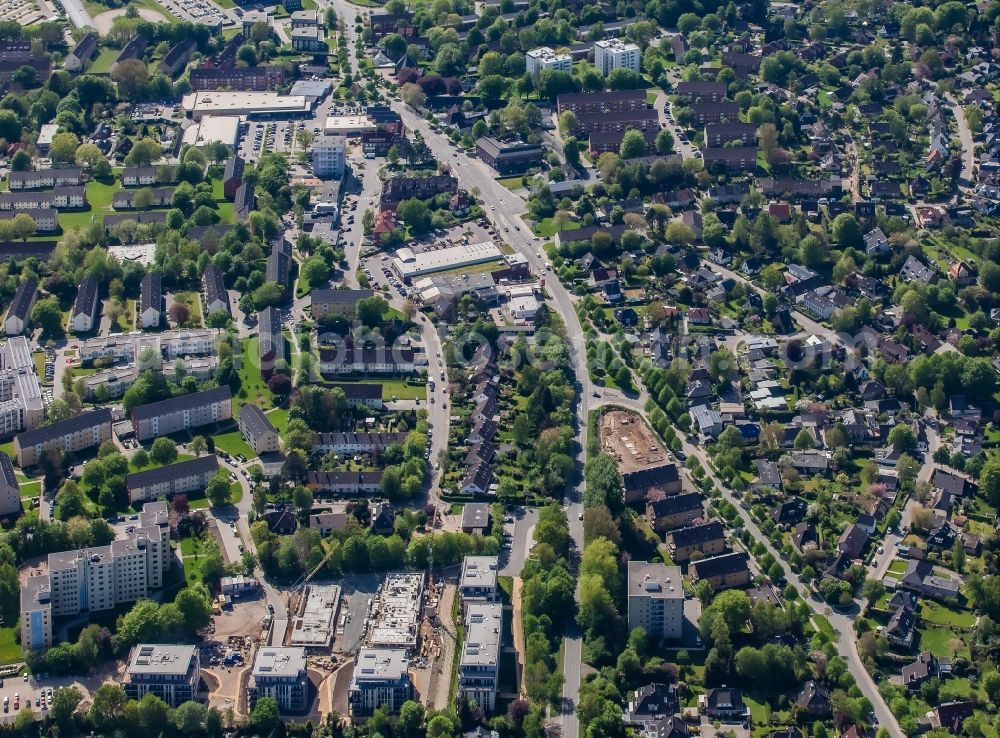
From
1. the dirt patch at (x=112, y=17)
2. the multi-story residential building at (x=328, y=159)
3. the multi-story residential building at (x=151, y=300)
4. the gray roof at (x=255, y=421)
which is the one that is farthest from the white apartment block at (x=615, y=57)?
the gray roof at (x=255, y=421)

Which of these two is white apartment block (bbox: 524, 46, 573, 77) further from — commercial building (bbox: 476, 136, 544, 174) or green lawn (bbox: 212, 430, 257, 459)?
green lawn (bbox: 212, 430, 257, 459)

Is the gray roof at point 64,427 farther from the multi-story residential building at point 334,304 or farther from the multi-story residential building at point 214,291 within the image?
the multi-story residential building at point 334,304

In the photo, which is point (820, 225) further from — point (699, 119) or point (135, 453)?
point (135, 453)

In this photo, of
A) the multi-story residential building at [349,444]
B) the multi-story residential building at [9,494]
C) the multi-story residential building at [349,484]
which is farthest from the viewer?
the multi-story residential building at [349,444]

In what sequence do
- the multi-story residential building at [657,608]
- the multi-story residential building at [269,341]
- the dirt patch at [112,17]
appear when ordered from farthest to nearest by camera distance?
the dirt patch at [112,17] < the multi-story residential building at [269,341] < the multi-story residential building at [657,608]

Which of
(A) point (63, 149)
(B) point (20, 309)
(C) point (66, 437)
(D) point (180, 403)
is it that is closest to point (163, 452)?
(D) point (180, 403)

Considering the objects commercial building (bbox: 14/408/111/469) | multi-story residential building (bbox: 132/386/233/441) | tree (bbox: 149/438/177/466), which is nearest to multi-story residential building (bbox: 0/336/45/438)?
commercial building (bbox: 14/408/111/469)

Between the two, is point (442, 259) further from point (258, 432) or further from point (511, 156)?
point (258, 432)
